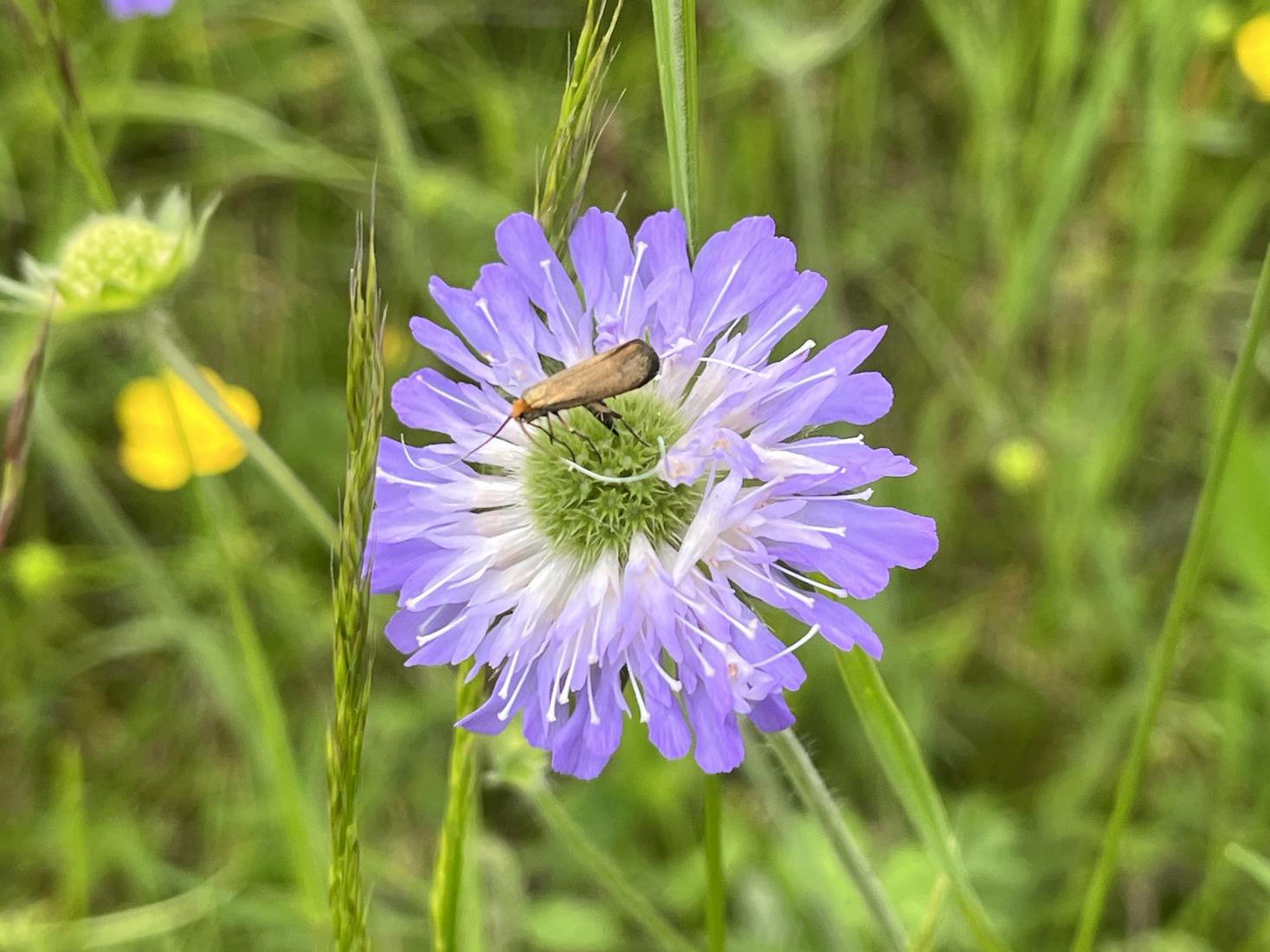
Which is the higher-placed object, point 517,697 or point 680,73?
point 680,73

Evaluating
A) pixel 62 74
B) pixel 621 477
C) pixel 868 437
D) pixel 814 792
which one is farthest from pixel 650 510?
pixel 868 437

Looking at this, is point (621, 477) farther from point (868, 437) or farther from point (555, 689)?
point (868, 437)

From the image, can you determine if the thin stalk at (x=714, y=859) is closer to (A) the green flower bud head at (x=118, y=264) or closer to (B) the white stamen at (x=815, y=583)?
(B) the white stamen at (x=815, y=583)

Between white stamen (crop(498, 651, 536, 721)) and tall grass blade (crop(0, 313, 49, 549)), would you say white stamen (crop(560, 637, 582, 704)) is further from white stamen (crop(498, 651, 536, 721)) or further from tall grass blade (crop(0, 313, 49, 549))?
tall grass blade (crop(0, 313, 49, 549))

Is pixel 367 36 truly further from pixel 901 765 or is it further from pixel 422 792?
pixel 901 765

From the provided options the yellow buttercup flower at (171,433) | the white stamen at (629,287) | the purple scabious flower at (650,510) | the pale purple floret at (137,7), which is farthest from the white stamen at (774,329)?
the yellow buttercup flower at (171,433)

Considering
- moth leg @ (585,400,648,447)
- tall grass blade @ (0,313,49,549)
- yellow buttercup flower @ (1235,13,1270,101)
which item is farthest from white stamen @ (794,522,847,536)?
yellow buttercup flower @ (1235,13,1270,101)
